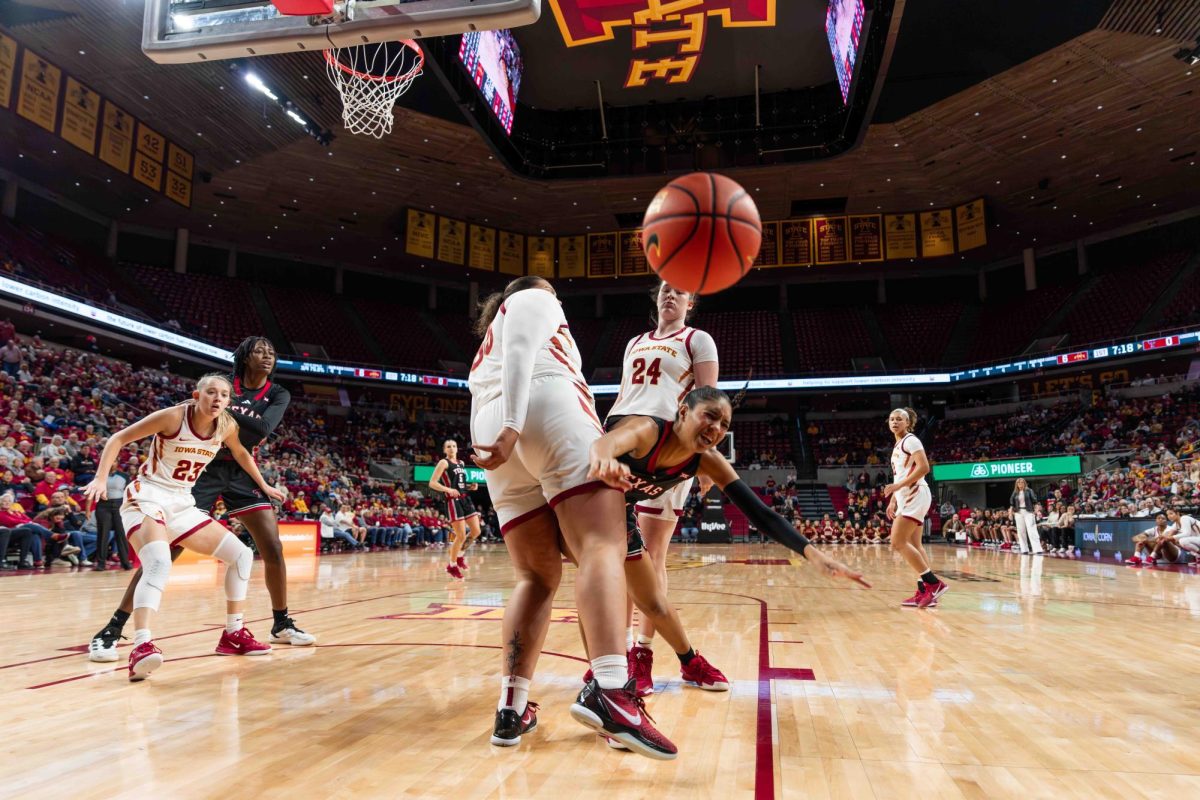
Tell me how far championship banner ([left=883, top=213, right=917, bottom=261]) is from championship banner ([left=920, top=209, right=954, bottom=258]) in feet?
0.92

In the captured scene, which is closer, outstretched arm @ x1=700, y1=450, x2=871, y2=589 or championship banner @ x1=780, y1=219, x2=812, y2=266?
outstretched arm @ x1=700, y1=450, x2=871, y2=589

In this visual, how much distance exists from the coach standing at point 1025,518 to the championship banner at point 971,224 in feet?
38.0

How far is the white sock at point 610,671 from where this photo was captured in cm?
241

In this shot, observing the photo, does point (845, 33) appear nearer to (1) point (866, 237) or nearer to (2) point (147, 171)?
(1) point (866, 237)

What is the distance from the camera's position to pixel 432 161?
23453 mm

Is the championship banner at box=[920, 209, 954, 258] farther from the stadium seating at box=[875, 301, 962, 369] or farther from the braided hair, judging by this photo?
the braided hair

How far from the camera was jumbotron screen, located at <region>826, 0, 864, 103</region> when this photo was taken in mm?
16391

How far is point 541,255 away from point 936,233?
581 inches

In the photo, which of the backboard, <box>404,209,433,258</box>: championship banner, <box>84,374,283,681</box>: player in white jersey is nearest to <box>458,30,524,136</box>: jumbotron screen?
<box>404,209,433,258</box>: championship banner

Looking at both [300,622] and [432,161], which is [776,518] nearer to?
[300,622]

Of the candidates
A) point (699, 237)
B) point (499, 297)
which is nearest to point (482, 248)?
point (699, 237)

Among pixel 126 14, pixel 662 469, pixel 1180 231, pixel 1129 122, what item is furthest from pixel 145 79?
pixel 1180 231

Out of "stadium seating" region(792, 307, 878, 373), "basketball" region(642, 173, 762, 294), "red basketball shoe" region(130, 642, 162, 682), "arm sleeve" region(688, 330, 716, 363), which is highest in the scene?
"stadium seating" region(792, 307, 878, 373)

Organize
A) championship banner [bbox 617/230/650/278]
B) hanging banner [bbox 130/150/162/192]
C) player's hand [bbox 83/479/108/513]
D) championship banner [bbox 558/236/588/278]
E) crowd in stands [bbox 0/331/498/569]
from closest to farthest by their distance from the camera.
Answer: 1. player's hand [bbox 83/479/108/513]
2. crowd in stands [bbox 0/331/498/569]
3. hanging banner [bbox 130/150/162/192]
4. championship banner [bbox 617/230/650/278]
5. championship banner [bbox 558/236/588/278]
